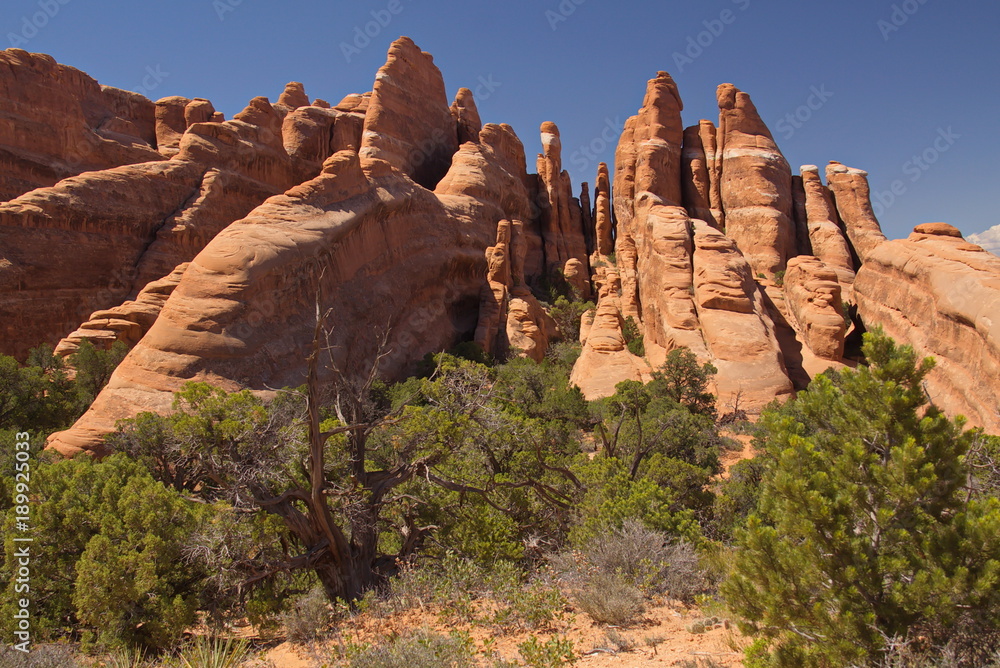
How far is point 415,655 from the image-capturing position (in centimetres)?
645

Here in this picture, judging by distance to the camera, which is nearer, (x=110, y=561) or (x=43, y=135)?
(x=110, y=561)

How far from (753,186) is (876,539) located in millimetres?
40064

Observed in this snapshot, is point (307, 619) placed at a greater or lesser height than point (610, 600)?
lesser

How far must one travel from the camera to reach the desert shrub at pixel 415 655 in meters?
6.36

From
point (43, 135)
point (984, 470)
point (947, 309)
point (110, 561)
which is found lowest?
point (110, 561)

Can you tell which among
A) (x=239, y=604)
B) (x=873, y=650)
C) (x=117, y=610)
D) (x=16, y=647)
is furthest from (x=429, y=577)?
(x=873, y=650)

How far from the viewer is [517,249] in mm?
40781

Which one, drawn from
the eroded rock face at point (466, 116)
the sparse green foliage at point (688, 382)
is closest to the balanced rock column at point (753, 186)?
the sparse green foliage at point (688, 382)

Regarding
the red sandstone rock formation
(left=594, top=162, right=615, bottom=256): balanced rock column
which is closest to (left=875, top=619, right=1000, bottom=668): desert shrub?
the red sandstone rock formation

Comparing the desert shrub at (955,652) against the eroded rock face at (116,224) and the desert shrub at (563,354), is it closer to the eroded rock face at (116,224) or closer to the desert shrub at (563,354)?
the desert shrub at (563,354)

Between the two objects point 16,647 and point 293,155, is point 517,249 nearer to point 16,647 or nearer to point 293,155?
point 293,155

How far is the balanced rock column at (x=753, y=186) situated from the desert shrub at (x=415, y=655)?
37.8 metres

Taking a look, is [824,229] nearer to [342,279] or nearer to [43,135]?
[342,279]

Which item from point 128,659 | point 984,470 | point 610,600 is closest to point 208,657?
point 128,659
